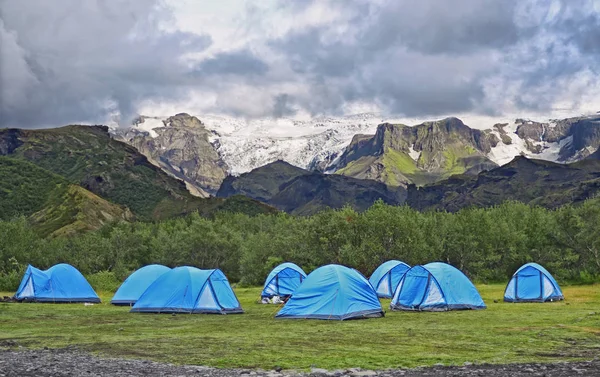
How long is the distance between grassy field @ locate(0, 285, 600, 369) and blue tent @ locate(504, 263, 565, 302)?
30.2ft

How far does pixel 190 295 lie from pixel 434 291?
16.0 meters

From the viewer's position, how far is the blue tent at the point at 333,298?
3562cm

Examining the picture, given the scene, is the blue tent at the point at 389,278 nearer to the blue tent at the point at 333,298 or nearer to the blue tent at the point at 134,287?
the blue tent at the point at 333,298

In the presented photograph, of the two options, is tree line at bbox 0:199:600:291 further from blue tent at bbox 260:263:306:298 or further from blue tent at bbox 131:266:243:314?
blue tent at bbox 131:266:243:314

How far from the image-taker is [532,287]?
49812 millimetres

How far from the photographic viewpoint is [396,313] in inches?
1585

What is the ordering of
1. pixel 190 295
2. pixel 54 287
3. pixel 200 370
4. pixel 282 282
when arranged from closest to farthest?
1. pixel 200 370
2. pixel 190 295
3. pixel 54 287
4. pixel 282 282

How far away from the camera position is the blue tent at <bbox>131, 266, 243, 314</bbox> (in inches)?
1569

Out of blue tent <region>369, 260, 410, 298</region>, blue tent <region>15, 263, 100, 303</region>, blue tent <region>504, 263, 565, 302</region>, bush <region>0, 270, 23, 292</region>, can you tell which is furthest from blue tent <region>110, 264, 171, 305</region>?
bush <region>0, 270, 23, 292</region>

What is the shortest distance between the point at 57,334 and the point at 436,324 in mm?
18667

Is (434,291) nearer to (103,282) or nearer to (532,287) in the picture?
(532,287)

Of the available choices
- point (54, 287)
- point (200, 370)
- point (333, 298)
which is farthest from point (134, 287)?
point (200, 370)

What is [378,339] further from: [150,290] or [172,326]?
[150,290]

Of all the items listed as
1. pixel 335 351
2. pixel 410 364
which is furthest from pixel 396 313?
pixel 410 364
